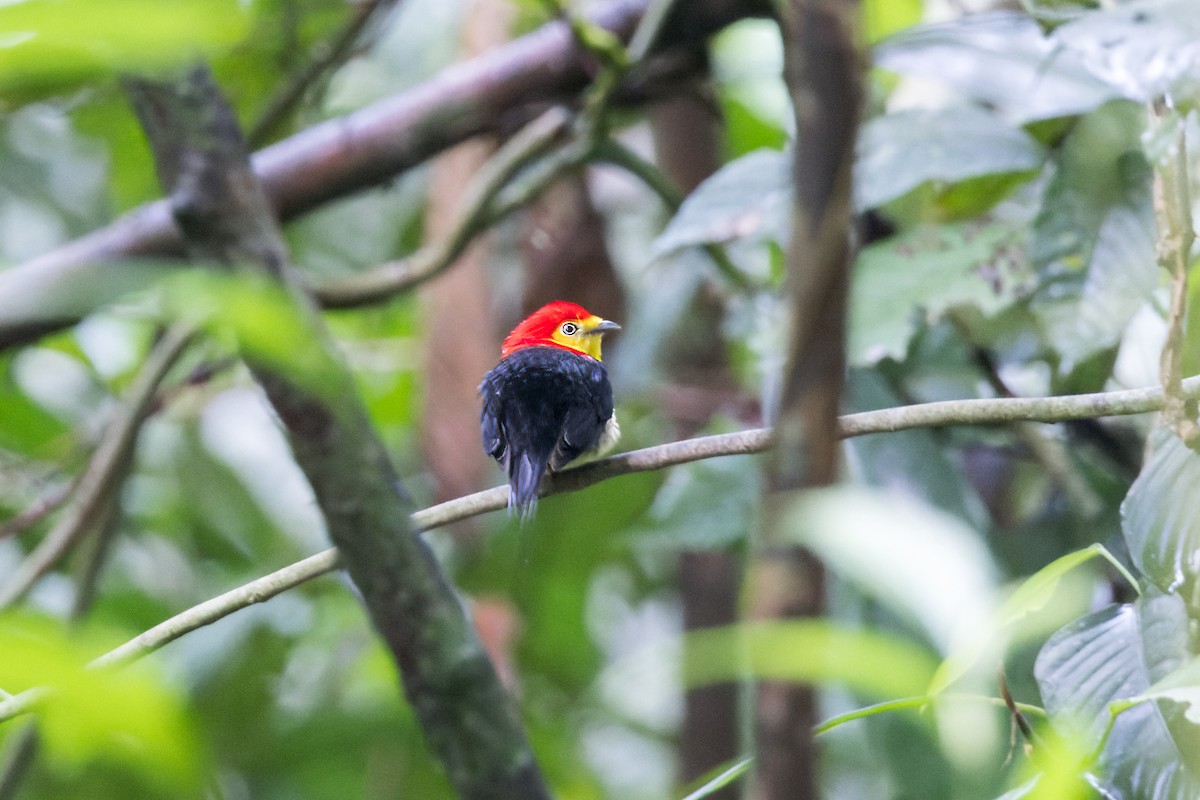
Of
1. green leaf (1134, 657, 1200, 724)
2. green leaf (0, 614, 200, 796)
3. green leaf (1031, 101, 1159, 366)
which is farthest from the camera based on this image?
green leaf (1031, 101, 1159, 366)

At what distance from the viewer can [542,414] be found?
Answer: 6.48 feet

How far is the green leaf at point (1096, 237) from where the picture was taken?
1.83 m

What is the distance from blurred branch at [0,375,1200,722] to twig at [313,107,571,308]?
1.32 metres

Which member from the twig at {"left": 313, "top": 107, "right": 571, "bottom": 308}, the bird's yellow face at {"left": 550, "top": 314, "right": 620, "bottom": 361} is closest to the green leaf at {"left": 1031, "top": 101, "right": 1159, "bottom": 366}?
the bird's yellow face at {"left": 550, "top": 314, "right": 620, "bottom": 361}

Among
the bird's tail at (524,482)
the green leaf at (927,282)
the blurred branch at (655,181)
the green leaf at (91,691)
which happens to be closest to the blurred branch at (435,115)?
the blurred branch at (655,181)

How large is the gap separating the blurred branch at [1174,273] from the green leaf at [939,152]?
720mm

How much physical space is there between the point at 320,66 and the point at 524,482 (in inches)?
58.8

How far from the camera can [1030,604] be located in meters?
0.94

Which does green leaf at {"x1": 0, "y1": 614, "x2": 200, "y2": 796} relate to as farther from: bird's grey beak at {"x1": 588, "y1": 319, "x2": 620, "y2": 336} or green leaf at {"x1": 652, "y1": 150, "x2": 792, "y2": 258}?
bird's grey beak at {"x1": 588, "y1": 319, "x2": 620, "y2": 336}

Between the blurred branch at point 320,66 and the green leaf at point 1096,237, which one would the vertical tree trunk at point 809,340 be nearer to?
the green leaf at point 1096,237

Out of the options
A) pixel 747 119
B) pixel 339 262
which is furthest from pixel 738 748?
pixel 339 262

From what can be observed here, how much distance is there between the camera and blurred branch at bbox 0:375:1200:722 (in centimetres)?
Result: 121

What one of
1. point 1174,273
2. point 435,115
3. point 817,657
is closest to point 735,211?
point 435,115

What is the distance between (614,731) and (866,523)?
3676mm
